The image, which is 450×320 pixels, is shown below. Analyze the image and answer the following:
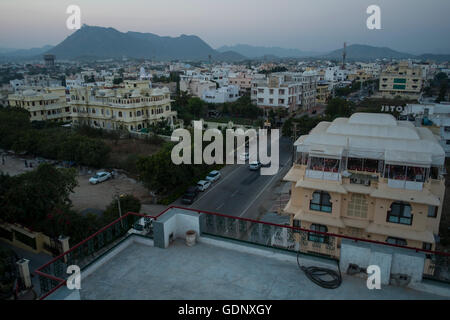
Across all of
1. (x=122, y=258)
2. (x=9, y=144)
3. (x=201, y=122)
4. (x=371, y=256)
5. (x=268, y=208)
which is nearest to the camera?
(x=371, y=256)

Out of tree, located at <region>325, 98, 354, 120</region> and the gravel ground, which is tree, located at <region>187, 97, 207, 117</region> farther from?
the gravel ground

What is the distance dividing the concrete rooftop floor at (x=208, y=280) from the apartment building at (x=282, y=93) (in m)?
36.9

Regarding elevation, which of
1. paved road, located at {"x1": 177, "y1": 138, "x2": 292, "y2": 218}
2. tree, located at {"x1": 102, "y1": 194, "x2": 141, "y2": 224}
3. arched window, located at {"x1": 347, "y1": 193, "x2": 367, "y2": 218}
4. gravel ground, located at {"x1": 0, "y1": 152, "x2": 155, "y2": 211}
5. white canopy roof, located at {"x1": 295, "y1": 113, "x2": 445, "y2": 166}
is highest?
white canopy roof, located at {"x1": 295, "y1": 113, "x2": 445, "y2": 166}

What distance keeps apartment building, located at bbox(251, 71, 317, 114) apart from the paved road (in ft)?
62.8

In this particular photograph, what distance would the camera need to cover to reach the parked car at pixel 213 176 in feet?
66.2

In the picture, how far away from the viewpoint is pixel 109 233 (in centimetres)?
648

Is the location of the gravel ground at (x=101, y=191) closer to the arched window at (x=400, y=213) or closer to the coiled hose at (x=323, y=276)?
the arched window at (x=400, y=213)

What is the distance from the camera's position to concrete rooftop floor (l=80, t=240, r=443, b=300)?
4773mm

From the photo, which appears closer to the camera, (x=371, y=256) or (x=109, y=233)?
(x=371, y=256)

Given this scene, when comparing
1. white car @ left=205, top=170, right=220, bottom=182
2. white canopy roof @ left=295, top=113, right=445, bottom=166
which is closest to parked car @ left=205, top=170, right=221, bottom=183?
white car @ left=205, top=170, right=220, bottom=182

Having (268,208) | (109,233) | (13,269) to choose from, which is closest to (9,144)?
(13,269)

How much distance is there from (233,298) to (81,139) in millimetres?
22317
